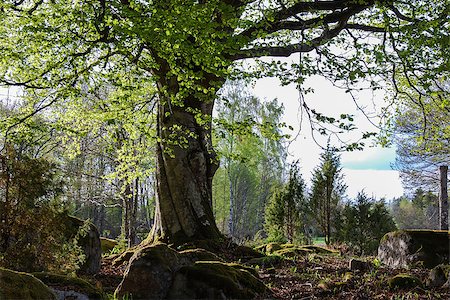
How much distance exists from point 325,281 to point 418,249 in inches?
119

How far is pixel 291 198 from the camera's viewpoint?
57.5 ft

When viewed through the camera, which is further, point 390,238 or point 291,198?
point 291,198

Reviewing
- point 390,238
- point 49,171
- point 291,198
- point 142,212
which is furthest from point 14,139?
point 142,212

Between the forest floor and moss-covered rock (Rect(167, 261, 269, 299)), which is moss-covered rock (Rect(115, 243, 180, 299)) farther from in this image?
the forest floor

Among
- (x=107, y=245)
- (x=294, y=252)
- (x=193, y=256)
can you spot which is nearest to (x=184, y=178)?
(x=294, y=252)

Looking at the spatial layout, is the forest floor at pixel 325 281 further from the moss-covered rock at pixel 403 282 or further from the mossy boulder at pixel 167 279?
the mossy boulder at pixel 167 279

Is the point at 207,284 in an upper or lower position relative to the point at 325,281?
upper

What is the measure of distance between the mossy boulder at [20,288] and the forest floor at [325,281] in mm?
2529

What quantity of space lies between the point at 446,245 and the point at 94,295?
6942 mm

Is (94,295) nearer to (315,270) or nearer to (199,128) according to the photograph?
(315,270)

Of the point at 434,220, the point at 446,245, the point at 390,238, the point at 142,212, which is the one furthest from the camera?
the point at 434,220

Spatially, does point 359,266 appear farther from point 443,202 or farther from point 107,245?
point 443,202

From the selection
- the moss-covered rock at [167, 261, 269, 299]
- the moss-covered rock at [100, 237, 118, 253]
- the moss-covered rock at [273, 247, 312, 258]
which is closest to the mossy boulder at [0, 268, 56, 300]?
the moss-covered rock at [167, 261, 269, 299]

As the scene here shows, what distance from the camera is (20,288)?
2.95m
